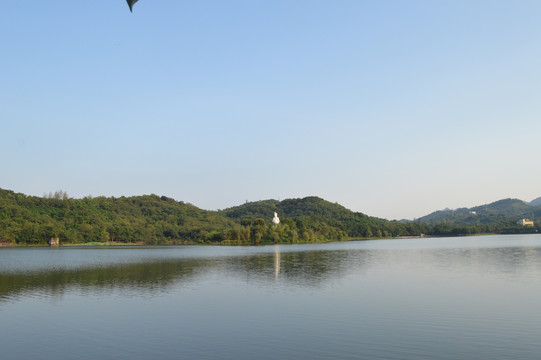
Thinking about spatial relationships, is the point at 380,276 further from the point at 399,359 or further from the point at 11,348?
the point at 11,348

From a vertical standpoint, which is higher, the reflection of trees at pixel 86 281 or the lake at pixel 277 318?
the reflection of trees at pixel 86 281

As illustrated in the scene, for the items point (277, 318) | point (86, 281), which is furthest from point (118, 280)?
point (277, 318)

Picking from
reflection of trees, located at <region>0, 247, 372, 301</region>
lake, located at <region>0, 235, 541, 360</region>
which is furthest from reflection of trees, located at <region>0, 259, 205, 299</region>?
lake, located at <region>0, 235, 541, 360</region>

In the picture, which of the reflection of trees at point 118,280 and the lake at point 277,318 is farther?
the reflection of trees at point 118,280

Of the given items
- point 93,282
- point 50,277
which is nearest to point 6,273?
point 50,277

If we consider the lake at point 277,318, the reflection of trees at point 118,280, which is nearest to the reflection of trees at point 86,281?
the reflection of trees at point 118,280

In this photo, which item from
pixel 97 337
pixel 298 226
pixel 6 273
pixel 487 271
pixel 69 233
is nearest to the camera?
pixel 97 337

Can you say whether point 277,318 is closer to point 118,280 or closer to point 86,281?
point 118,280

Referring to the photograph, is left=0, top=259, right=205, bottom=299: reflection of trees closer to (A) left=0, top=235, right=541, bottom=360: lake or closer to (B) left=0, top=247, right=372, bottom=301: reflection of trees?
(B) left=0, top=247, right=372, bottom=301: reflection of trees

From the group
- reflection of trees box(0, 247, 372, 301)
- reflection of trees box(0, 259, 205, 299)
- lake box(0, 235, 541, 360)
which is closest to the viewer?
lake box(0, 235, 541, 360)

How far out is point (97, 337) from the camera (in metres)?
21.9

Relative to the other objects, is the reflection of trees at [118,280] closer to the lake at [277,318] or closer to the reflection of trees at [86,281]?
the reflection of trees at [86,281]

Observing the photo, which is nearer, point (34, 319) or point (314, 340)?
point (314, 340)

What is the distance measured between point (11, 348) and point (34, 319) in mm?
6836
